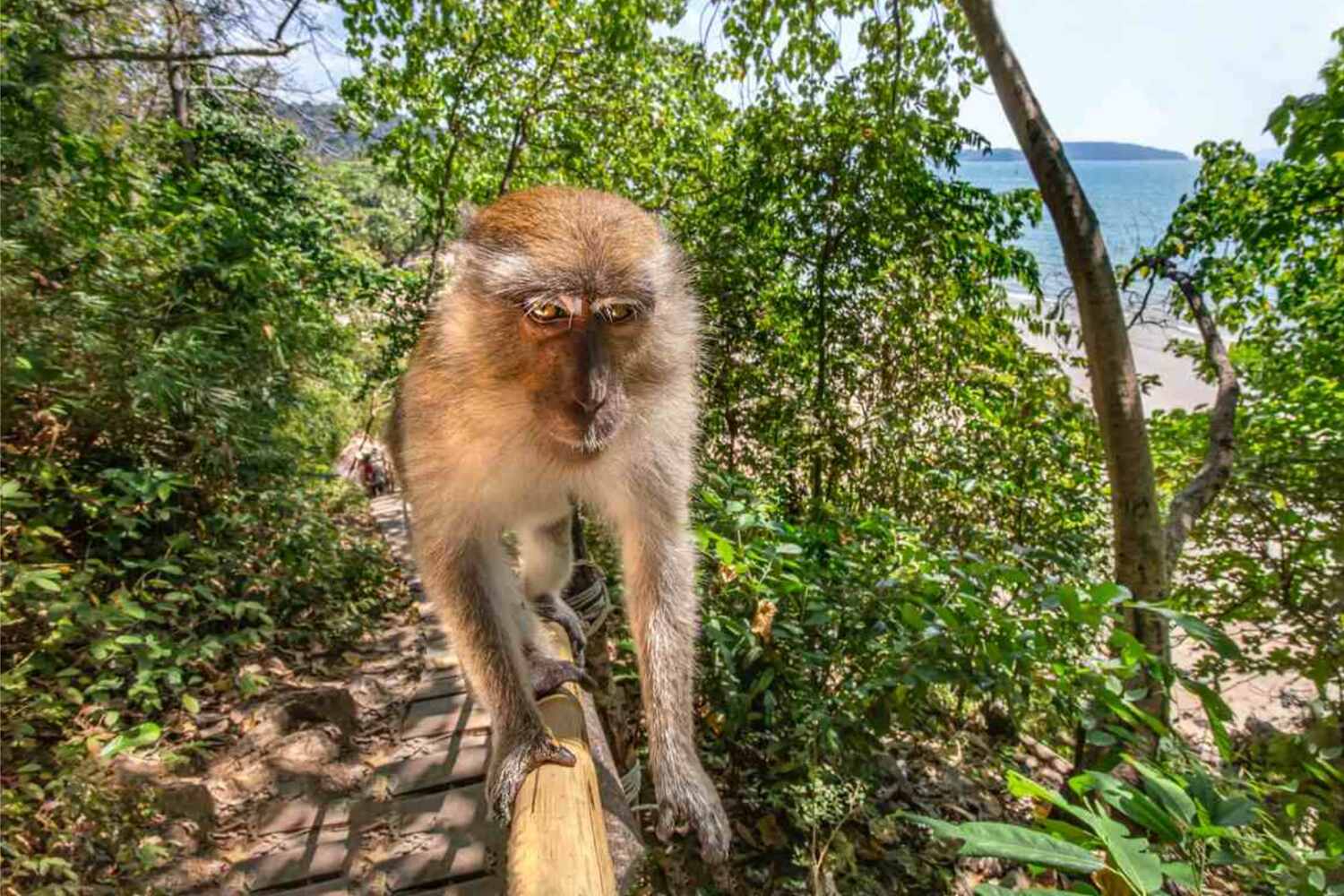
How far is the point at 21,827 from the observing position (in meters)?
2.70

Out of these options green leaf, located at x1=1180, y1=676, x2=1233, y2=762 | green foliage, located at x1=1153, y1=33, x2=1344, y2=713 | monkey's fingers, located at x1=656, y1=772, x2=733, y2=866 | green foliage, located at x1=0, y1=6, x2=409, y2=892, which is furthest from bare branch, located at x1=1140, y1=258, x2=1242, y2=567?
green foliage, located at x1=0, y1=6, x2=409, y2=892

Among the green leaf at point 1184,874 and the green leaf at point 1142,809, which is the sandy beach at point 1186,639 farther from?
the green leaf at point 1184,874

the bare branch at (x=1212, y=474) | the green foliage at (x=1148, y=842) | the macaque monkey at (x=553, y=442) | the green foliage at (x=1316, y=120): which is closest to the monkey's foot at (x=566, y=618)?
the macaque monkey at (x=553, y=442)

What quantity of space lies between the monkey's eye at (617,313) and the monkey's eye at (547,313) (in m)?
0.11

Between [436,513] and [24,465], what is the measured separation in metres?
2.99

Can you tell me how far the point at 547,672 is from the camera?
2.32 metres

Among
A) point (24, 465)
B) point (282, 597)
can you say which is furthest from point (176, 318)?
point (282, 597)

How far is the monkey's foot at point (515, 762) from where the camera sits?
1803mm

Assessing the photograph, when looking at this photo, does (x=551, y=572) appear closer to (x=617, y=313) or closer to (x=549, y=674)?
(x=549, y=674)

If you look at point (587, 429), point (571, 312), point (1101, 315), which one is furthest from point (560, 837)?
point (1101, 315)

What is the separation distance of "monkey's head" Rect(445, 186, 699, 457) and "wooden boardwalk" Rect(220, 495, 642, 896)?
3.34ft

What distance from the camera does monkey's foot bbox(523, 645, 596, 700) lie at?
2273 mm

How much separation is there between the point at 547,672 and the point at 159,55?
5388mm

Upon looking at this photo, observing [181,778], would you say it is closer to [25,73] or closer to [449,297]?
[449,297]
